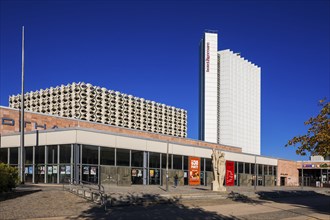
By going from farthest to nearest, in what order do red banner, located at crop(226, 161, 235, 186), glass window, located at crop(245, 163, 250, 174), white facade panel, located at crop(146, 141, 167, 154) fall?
glass window, located at crop(245, 163, 250, 174) → red banner, located at crop(226, 161, 235, 186) → white facade panel, located at crop(146, 141, 167, 154)

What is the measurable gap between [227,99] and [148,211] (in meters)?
150

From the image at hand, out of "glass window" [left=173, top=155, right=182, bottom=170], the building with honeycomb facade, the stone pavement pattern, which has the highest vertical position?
the building with honeycomb facade

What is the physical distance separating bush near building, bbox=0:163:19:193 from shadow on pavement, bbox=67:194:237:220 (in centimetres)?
495

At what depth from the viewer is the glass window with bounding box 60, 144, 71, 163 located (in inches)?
1414

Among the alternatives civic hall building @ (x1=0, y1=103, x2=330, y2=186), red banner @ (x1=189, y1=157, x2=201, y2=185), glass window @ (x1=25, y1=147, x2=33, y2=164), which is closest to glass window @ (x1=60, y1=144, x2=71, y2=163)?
civic hall building @ (x1=0, y1=103, x2=330, y2=186)

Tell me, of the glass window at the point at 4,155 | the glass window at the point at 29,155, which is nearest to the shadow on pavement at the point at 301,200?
the glass window at the point at 29,155

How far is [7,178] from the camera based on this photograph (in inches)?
914

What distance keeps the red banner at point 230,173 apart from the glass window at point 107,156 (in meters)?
20.8

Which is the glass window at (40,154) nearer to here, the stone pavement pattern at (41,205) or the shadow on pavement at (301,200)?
the stone pavement pattern at (41,205)

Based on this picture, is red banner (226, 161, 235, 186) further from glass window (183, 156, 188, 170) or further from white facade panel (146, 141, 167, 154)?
white facade panel (146, 141, 167, 154)

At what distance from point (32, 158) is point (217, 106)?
5186 inches

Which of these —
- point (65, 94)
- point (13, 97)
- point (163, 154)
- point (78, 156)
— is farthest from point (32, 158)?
point (13, 97)

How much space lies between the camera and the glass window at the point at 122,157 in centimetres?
3947

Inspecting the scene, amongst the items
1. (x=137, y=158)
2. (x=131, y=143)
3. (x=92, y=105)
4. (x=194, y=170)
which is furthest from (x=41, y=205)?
(x=92, y=105)
